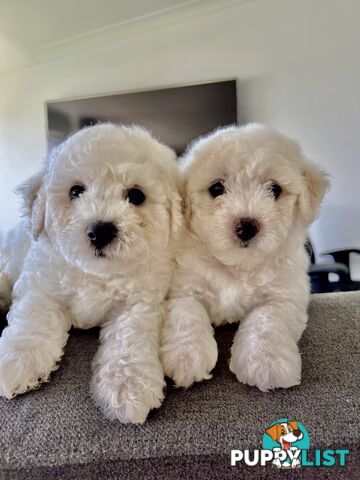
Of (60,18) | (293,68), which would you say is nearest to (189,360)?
(293,68)

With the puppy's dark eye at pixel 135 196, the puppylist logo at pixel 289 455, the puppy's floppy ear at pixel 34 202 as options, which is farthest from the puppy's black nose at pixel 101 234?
the puppylist logo at pixel 289 455

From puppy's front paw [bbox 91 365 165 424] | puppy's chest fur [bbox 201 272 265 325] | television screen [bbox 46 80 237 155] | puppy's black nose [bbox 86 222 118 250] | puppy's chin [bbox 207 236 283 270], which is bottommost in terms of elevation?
puppy's front paw [bbox 91 365 165 424]

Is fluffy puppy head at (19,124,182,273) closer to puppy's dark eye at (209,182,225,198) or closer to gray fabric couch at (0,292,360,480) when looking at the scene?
puppy's dark eye at (209,182,225,198)

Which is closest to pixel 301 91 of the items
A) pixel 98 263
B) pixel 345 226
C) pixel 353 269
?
pixel 345 226

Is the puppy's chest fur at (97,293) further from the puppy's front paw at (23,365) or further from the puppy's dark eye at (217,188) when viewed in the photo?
the puppy's dark eye at (217,188)

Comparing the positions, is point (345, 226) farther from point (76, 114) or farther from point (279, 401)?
point (76, 114)

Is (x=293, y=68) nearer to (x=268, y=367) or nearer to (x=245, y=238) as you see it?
(x=245, y=238)

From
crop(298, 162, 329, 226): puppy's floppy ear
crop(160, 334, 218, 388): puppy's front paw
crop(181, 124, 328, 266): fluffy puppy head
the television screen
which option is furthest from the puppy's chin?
the television screen
